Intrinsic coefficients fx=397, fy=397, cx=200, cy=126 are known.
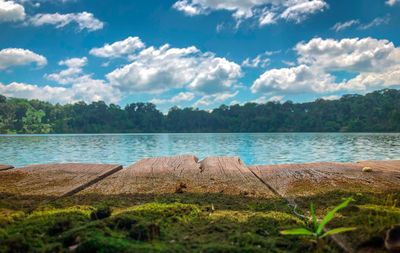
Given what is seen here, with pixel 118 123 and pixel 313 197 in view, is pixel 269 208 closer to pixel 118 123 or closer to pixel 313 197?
pixel 313 197

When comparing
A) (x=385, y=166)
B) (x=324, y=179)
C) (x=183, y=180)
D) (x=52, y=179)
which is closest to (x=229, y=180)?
(x=183, y=180)

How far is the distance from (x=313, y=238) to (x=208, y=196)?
59.9 inches

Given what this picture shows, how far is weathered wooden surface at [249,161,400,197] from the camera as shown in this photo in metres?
4.07

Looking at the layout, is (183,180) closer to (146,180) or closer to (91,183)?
(146,180)

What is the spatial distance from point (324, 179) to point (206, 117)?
15090cm

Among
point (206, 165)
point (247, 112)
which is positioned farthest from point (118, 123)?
point (206, 165)

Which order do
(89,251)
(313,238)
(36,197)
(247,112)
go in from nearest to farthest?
(89,251), (313,238), (36,197), (247,112)

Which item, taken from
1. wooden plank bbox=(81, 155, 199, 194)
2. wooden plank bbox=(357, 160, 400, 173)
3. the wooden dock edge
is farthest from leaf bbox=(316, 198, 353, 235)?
wooden plank bbox=(357, 160, 400, 173)

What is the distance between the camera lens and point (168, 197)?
3654 mm

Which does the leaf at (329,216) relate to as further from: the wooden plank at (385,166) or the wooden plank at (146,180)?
the wooden plank at (385,166)

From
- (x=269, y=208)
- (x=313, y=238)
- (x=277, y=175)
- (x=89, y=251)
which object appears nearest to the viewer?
(x=89, y=251)

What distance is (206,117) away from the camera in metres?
156

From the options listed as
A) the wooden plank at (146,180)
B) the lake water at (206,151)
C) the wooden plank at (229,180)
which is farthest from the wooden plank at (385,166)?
the lake water at (206,151)

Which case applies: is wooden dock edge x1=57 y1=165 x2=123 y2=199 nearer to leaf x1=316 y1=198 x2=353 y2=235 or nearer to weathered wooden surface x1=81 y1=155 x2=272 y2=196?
weathered wooden surface x1=81 y1=155 x2=272 y2=196
